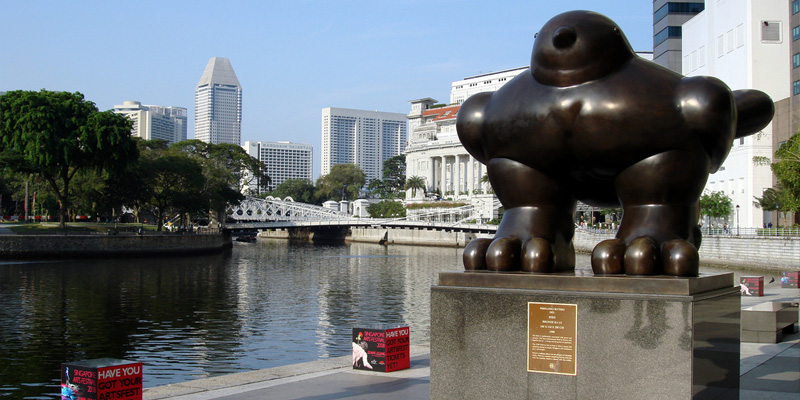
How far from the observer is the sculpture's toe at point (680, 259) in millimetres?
5121

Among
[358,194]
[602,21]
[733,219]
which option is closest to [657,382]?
[602,21]

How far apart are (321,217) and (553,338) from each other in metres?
80.7

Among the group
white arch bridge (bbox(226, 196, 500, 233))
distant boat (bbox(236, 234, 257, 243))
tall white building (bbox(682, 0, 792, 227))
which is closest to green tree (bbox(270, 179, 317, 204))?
white arch bridge (bbox(226, 196, 500, 233))

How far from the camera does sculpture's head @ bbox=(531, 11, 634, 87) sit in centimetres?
561

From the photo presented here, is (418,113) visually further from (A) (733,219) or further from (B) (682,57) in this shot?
(A) (733,219)

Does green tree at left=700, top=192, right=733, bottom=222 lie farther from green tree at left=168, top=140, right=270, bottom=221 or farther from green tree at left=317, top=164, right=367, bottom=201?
green tree at left=317, top=164, right=367, bottom=201

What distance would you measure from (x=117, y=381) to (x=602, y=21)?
552cm

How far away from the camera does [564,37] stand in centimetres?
562

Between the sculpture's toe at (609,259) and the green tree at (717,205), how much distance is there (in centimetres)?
4299

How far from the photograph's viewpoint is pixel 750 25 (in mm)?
43281

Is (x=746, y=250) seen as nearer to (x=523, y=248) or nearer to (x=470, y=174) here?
(x=523, y=248)

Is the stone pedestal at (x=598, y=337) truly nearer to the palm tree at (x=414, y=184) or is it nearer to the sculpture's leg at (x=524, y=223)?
the sculpture's leg at (x=524, y=223)

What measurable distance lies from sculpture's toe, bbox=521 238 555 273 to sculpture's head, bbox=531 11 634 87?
1.29 meters

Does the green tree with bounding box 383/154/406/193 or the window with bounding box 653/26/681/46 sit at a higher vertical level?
the window with bounding box 653/26/681/46
